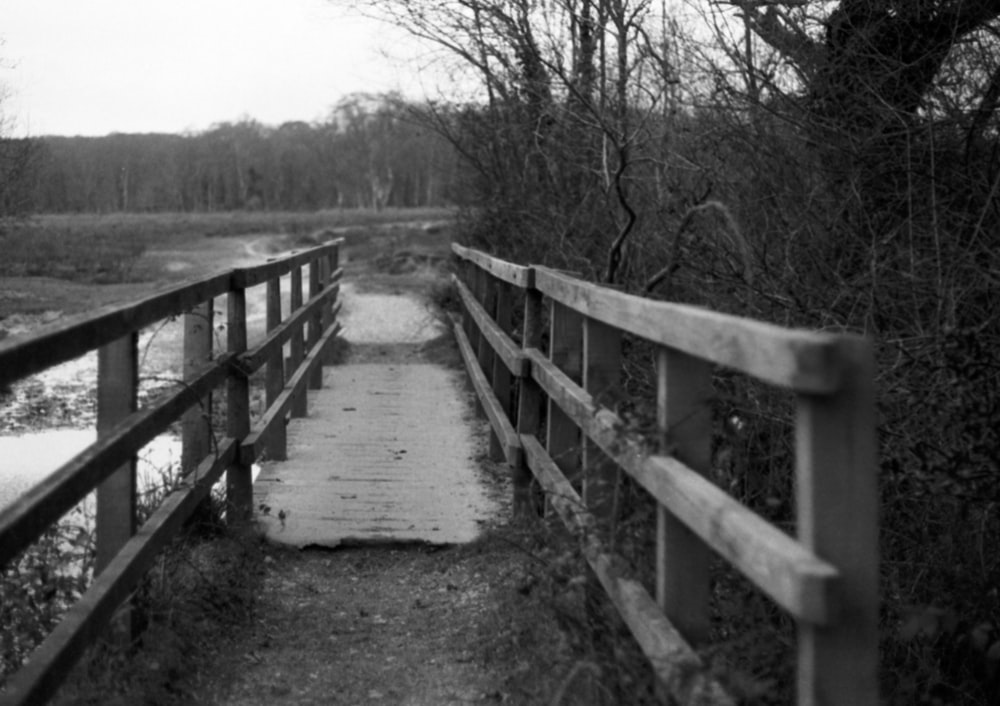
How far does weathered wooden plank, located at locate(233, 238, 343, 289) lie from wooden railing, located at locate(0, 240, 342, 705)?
0.02m

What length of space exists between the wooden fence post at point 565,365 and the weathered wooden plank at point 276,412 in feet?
5.58

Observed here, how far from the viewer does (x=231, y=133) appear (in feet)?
321


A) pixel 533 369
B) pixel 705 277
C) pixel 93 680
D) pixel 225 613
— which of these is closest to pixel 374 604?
pixel 225 613

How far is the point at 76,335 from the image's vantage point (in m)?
3.36

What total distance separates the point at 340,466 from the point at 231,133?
93.4 metres

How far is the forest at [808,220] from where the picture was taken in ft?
14.3

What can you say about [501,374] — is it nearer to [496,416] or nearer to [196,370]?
[496,416]

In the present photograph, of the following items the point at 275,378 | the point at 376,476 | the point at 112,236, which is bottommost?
the point at 376,476

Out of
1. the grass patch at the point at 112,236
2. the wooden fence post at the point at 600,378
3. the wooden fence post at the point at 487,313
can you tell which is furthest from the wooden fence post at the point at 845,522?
the grass patch at the point at 112,236

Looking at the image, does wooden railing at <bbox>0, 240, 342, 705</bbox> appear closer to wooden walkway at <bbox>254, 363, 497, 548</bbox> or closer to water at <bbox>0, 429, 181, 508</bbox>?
wooden walkway at <bbox>254, 363, 497, 548</bbox>

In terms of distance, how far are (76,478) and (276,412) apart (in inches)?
169

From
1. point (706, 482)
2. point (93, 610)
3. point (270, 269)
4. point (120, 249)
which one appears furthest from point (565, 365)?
point (120, 249)

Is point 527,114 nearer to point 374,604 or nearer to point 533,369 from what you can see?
point 533,369

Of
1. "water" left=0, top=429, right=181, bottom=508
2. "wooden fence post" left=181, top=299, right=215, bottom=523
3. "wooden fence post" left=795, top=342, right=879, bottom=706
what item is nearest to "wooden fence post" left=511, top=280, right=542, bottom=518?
"wooden fence post" left=181, top=299, right=215, bottom=523
